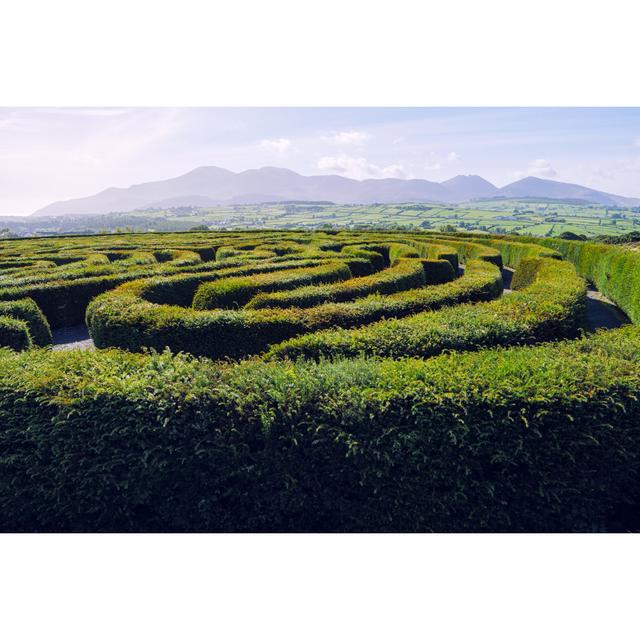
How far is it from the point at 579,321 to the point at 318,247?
17.7 meters

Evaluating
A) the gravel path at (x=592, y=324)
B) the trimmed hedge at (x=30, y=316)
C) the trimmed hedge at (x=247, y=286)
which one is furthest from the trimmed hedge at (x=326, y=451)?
the trimmed hedge at (x=30, y=316)

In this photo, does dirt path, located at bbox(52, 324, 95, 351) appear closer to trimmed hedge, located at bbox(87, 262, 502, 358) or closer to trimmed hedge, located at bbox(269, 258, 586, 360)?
trimmed hedge, located at bbox(87, 262, 502, 358)

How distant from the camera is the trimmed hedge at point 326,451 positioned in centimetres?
609

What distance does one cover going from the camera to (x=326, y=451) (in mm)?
6148

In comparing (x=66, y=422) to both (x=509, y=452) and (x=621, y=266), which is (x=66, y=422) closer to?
(x=509, y=452)

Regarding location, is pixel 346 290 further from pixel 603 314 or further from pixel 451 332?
pixel 603 314

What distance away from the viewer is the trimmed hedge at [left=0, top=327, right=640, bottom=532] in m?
6.09

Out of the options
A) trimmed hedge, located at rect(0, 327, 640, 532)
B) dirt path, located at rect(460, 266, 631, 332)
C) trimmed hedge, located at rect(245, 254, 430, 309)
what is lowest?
dirt path, located at rect(460, 266, 631, 332)

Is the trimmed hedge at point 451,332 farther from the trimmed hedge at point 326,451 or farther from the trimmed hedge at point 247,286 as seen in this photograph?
the trimmed hedge at point 247,286

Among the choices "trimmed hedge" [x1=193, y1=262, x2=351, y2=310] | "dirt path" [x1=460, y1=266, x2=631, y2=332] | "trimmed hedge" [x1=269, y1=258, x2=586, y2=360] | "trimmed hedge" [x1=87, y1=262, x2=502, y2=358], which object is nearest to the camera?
"trimmed hedge" [x1=269, y1=258, x2=586, y2=360]

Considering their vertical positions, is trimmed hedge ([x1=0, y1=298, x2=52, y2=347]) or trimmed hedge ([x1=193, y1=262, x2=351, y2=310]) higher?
trimmed hedge ([x1=193, y1=262, x2=351, y2=310])

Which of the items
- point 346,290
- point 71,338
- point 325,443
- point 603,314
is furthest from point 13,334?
point 603,314

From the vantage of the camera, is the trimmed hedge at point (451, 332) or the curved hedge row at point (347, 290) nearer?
the trimmed hedge at point (451, 332)

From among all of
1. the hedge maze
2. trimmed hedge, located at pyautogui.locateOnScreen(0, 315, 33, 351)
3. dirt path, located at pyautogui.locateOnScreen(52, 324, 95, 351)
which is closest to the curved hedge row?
the hedge maze
